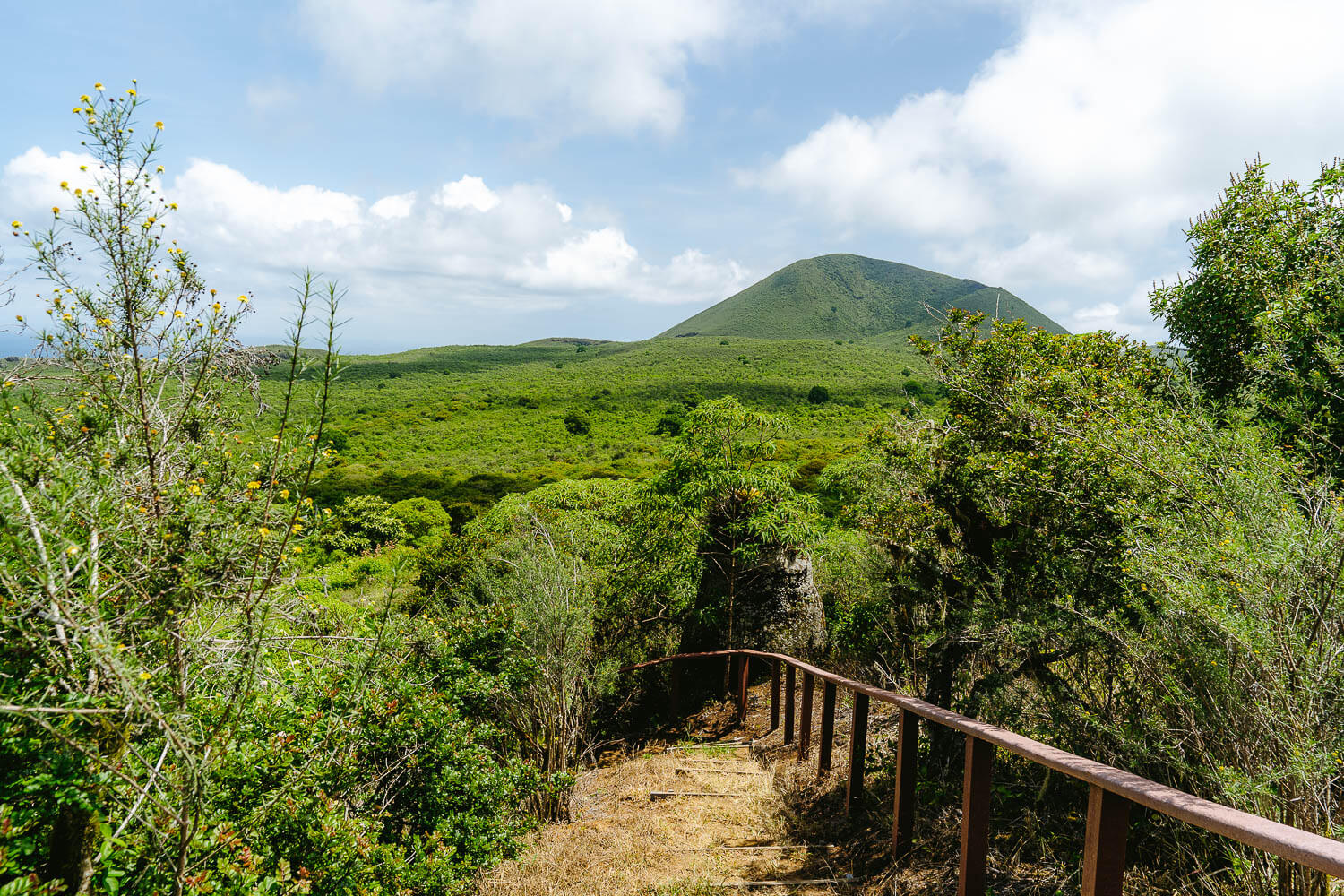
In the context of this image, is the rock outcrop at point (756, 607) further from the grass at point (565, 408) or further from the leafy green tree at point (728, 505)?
the grass at point (565, 408)

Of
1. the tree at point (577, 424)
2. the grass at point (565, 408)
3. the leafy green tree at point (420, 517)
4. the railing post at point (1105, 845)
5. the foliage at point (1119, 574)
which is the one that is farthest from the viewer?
the tree at point (577, 424)

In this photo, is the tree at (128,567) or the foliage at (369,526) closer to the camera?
the tree at (128,567)

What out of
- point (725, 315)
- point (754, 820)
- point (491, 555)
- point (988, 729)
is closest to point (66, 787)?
point (988, 729)

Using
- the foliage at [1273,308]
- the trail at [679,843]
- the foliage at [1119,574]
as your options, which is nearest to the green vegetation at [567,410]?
the foliage at [1273,308]

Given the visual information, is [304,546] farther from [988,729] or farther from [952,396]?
→ [952,396]

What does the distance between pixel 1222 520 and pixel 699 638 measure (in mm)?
8271

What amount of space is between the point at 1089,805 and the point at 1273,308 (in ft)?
15.4

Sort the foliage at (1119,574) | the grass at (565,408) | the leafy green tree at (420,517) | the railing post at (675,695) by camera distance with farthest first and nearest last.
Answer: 1. the grass at (565,408)
2. the leafy green tree at (420,517)
3. the railing post at (675,695)
4. the foliage at (1119,574)

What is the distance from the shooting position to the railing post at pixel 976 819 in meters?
2.45

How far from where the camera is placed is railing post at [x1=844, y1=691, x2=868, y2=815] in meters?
3.68

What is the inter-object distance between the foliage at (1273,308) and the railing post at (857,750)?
2.70 m

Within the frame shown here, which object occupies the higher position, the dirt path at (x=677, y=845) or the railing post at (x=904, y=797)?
the railing post at (x=904, y=797)

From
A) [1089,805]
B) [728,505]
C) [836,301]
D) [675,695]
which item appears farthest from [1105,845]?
[836,301]

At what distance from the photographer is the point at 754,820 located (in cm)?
425
